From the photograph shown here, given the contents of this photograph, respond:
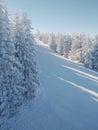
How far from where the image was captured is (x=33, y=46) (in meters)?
24.9

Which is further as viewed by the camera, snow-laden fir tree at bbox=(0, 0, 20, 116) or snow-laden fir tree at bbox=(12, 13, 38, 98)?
snow-laden fir tree at bbox=(12, 13, 38, 98)

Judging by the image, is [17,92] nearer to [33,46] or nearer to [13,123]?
[13,123]

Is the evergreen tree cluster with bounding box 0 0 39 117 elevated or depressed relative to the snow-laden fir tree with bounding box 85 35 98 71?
elevated

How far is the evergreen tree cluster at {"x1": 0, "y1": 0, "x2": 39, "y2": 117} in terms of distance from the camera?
61.3 feet

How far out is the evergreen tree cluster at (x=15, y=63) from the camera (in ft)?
61.3

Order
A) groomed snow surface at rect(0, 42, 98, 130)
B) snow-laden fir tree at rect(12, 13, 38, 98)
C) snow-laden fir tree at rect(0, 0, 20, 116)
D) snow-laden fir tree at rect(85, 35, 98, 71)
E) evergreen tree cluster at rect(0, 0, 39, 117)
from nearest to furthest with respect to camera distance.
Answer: snow-laden fir tree at rect(0, 0, 20, 116) < evergreen tree cluster at rect(0, 0, 39, 117) < groomed snow surface at rect(0, 42, 98, 130) < snow-laden fir tree at rect(12, 13, 38, 98) < snow-laden fir tree at rect(85, 35, 98, 71)

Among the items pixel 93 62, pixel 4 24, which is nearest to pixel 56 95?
pixel 4 24

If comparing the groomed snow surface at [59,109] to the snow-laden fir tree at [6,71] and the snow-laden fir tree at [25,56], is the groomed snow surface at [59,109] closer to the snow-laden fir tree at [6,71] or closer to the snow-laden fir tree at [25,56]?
the snow-laden fir tree at [6,71]

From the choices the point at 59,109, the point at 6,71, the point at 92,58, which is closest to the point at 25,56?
the point at 6,71

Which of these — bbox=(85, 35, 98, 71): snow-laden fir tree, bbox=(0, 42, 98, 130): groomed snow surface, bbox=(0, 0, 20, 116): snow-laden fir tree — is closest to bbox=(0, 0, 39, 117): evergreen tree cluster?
bbox=(0, 0, 20, 116): snow-laden fir tree

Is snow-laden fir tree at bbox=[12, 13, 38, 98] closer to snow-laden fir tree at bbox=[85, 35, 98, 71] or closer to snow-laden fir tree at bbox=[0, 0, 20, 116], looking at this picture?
snow-laden fir tree at bbox=[0, 0, 20, 116]

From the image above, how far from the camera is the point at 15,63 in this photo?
20.8 m

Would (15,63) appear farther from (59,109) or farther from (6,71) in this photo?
(59,109)

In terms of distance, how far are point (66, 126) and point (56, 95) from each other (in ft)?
24.7
